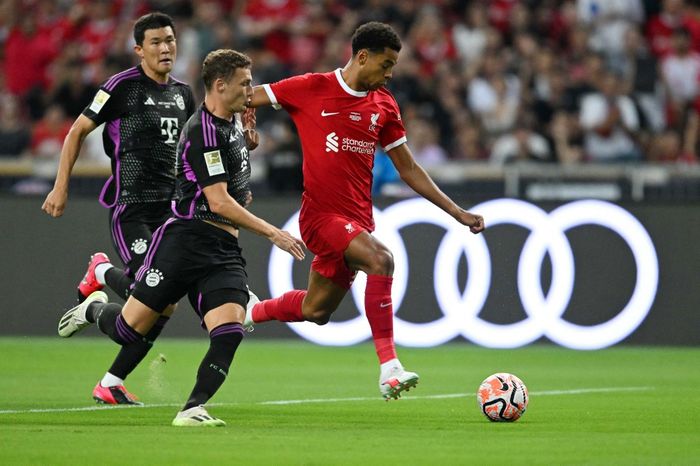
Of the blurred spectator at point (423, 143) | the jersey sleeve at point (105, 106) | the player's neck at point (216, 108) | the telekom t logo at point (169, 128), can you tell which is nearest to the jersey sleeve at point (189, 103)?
the telekom t logo at point (169, 128)

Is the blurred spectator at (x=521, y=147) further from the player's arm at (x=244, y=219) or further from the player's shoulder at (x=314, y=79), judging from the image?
the player's arm at (x=244, y=219)

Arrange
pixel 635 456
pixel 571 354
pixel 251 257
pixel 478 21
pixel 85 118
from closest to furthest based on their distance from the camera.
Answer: pixel 635 456
pixel 85 118
pixel 571 354
pixel 251 257
pixel 478 21

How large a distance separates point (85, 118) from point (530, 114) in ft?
31.5

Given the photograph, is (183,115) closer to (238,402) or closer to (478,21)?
(238,402)

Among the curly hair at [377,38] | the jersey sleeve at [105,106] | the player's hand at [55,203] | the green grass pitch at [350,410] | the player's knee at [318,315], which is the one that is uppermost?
the curly hair at [377,38]

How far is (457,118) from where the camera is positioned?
18.7 m

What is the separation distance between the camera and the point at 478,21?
1994 centimetres

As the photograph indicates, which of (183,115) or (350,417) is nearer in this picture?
(350,417)

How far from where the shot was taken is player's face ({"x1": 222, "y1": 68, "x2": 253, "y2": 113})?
27.8ft

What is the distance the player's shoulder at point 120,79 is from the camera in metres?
10.1

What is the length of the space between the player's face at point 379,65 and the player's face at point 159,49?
1.56 m

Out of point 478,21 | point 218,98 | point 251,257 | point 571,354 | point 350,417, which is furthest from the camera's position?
point 478,21

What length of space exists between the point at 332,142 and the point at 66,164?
1.84m

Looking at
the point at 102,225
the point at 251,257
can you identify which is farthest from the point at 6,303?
the point at 251,257
